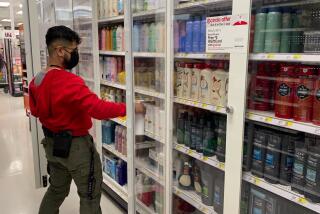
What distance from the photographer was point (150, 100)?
245 cm

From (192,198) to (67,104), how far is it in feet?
3.73

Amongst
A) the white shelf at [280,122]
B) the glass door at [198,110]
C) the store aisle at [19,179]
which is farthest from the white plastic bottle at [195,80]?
the store aisle at [19,179]

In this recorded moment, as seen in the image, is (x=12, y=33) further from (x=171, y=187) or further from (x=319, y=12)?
(x=319, y=12)

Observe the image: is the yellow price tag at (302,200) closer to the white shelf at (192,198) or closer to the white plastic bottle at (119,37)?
the white shelf at (192,198)

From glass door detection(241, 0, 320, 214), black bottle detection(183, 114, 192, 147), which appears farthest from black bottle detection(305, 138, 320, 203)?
black bottle detection(183, 114, 192, 147)

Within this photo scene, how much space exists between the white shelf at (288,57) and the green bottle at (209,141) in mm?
661

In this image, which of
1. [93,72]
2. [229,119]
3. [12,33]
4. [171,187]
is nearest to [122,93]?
[93,72]

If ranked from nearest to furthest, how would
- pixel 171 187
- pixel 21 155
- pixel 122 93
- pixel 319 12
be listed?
1. pixel 319 12
2. pixel 171 187
3. pixel 122 93
4. pixel 21 155

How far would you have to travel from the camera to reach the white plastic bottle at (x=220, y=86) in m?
1.91

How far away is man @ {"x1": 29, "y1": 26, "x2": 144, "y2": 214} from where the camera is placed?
195 centimetres

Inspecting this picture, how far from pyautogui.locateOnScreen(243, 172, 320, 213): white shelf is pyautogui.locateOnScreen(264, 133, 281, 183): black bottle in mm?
38

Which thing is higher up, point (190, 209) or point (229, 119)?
point (229, 119)

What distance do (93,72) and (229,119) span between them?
2.34 meters

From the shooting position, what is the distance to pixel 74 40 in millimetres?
2145
